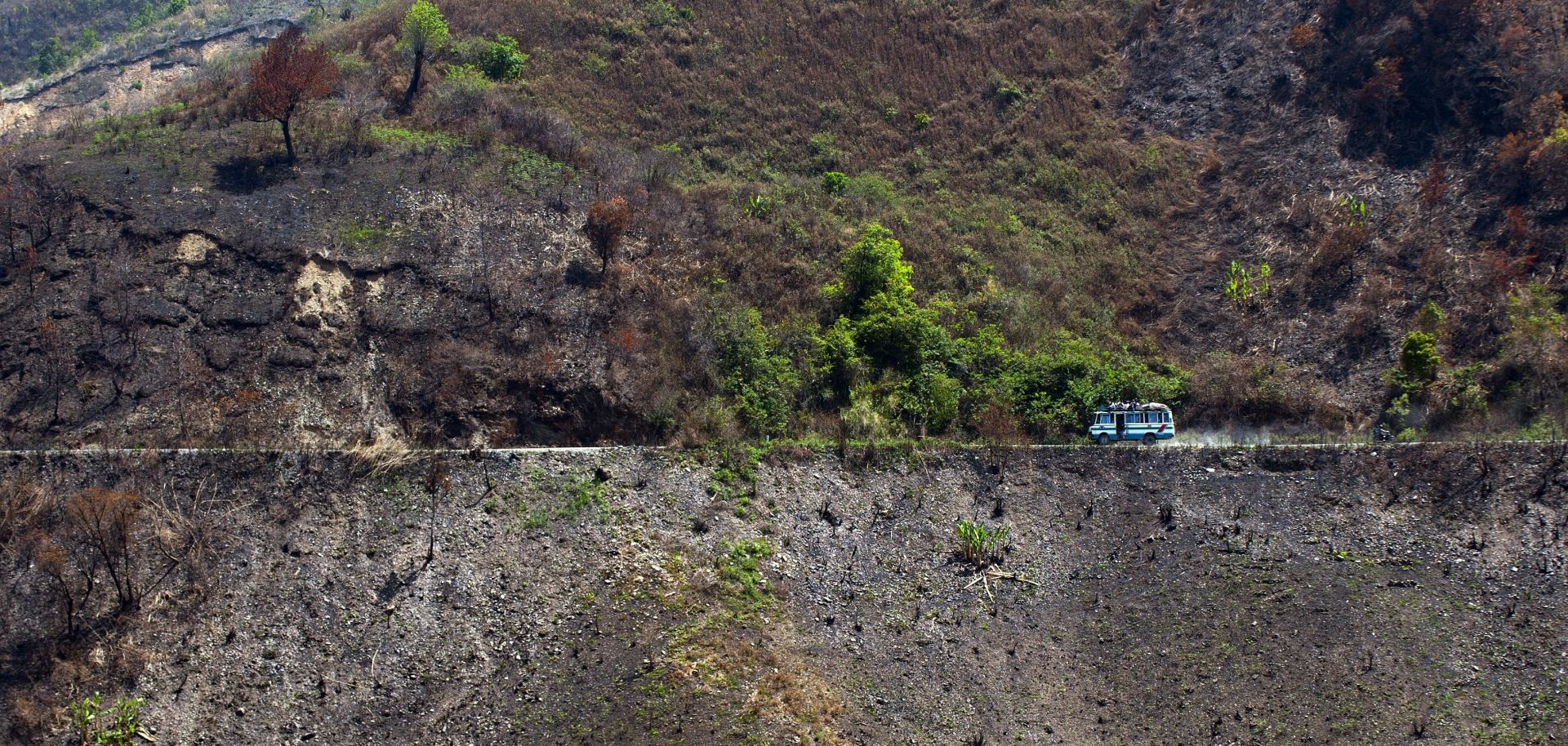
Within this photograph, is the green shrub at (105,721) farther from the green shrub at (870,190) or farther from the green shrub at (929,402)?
the green shrub at (870,190)

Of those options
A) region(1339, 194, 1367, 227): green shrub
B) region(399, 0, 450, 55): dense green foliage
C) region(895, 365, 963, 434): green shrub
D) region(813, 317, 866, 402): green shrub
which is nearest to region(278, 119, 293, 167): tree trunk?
region(399, 0, 450, 55): dense green foliage

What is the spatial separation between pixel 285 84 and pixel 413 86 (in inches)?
207

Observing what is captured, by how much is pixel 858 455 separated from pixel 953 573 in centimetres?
322

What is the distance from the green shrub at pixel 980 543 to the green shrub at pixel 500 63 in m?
21.0

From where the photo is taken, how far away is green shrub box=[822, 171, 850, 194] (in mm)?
32031

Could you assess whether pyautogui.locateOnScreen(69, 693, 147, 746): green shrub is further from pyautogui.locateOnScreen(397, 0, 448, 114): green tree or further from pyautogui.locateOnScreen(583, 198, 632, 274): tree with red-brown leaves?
pyautogui.locateOnScreen(397, 0, 448, 114): green tree

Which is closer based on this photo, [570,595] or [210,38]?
[570,595]

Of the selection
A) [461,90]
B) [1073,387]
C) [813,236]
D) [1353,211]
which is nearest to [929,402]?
[1073,387]

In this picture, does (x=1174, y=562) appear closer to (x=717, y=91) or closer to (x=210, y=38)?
(x=717, y=91)

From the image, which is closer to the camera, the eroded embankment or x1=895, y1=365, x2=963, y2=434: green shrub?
the eroded embankment

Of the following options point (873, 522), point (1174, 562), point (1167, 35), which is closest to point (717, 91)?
point (1167, 35)

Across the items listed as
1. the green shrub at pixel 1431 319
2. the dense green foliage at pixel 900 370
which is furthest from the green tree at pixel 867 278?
the green shrub at pixel 1431 319

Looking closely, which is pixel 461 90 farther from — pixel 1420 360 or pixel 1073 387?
pixel 1420 360

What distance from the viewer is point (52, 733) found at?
16.4 meters
